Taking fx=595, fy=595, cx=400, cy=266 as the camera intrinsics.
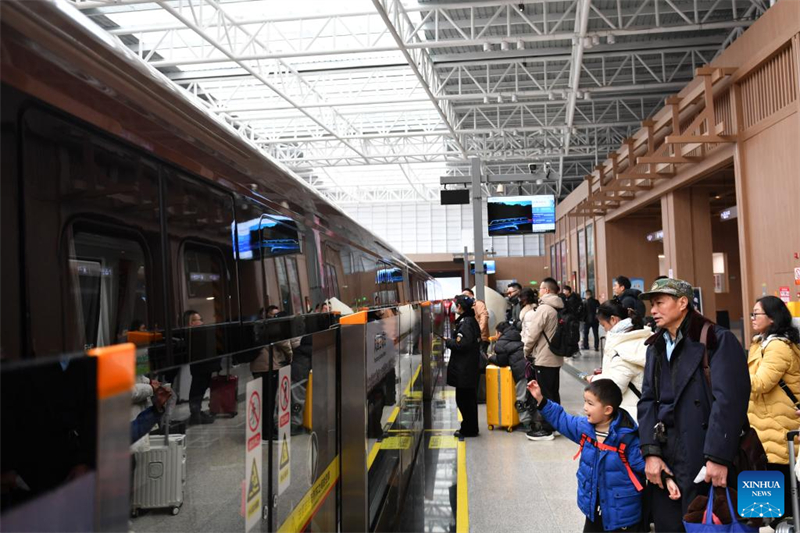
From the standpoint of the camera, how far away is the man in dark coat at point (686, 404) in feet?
8.98

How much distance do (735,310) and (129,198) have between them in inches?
988

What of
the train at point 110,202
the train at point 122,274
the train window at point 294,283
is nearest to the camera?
the train at point 122,274

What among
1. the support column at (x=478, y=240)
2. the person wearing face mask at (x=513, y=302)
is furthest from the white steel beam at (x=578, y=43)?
the person wearing face mask at (x=513, y=302)

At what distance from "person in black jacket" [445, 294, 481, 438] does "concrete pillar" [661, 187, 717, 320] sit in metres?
8.21

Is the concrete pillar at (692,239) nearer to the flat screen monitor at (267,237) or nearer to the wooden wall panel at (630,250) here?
the wooden wall panel at (630,250)

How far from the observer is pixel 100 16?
14.8 m

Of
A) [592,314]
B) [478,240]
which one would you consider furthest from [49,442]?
[592,314]

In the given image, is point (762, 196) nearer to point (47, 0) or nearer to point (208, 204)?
point (208, 204)

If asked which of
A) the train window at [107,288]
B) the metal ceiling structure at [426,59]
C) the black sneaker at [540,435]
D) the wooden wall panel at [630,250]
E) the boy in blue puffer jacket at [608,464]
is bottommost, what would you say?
the black sneaker at [540,435]

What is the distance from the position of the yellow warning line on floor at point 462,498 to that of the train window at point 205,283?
2871mm

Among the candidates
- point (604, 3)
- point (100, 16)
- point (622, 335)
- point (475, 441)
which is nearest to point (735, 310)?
point (604, 3)

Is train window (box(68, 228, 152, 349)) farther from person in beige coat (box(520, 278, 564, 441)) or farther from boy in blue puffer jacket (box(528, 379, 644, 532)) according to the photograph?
person in beige coat (box(520, 278, 564, 441))

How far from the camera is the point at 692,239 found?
13.5 m

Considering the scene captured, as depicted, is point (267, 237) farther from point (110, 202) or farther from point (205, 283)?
point (110, 202)
